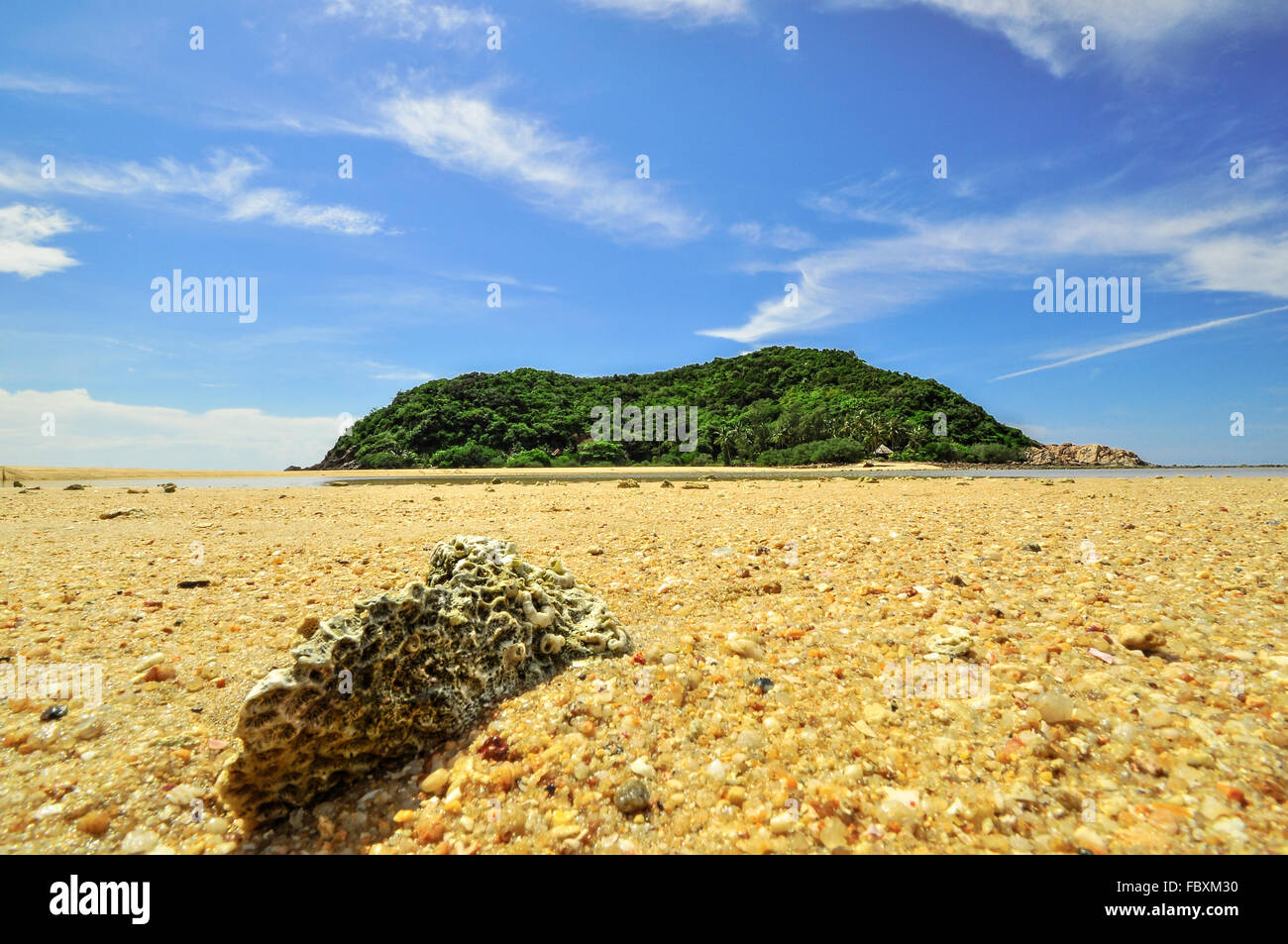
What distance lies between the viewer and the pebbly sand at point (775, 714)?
113 inches

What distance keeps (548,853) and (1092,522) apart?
1020cm

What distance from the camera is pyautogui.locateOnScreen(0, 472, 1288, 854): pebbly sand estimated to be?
286 cm

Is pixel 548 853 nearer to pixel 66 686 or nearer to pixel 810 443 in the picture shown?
pixel 66 686

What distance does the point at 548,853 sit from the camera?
9.05 feet

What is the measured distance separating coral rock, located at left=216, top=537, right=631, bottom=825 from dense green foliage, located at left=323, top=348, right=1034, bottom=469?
213ft

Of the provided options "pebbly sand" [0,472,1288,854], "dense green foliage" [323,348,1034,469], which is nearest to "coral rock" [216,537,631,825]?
"pebbly sand" [0,472,1288,854]

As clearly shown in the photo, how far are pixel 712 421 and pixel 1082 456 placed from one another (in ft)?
184

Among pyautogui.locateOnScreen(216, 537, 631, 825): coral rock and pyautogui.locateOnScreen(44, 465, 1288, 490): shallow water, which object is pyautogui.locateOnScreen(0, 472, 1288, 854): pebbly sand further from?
pyautogui.locateOnScreen(44, 465, 1288, 490): shallow water

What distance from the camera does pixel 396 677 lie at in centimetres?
Result: 368

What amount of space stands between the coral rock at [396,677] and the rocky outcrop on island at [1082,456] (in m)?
91.0

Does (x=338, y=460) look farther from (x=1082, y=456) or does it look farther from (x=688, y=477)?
(x=1082, y=456)

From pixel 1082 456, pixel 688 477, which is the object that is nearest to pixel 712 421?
pixel 688 477

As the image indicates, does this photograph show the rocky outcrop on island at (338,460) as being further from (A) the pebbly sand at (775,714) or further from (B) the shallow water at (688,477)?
(A) the pebbly sand at (775,714)
